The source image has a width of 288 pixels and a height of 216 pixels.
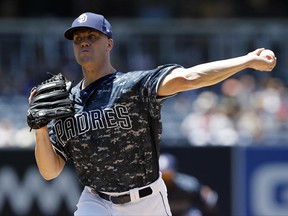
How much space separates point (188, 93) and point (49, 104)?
849 centimetres

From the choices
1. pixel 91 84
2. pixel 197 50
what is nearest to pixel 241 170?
pixel 197 50

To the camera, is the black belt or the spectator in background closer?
the black belt

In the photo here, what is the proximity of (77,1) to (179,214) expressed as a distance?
31.3 feet

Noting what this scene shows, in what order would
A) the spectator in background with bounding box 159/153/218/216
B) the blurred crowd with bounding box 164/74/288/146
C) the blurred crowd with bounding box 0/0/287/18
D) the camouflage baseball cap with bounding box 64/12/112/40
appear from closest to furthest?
the camouflage baseball cap with bounding box 64/12/112/40
the spectator in background with bounding box 159/153/218/216
the blurred crowd with bounding box 164/74/288/146
the blurred crowd with bounding box 0/0/287/18

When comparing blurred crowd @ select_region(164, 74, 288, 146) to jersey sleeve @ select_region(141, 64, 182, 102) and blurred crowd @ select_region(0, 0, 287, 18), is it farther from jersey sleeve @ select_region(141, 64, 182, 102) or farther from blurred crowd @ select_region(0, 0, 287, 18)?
jersey sleeve @ select_region(141, 64, 182, 102)

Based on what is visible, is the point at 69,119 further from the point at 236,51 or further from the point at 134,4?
the point at 134,4

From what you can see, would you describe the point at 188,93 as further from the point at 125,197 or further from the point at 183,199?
the point at 125,197

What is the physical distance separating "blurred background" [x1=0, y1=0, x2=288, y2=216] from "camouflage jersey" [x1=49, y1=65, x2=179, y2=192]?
502 cm

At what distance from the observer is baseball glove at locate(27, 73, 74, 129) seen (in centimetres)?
518

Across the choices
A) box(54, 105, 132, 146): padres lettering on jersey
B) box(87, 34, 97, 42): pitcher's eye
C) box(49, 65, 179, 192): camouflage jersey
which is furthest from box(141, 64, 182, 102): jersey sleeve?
box(87, 34, 97, 42): pitcher's eye

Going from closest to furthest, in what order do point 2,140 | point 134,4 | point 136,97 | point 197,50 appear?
point 136,97
point 2,140
point 197,50
point 134,4

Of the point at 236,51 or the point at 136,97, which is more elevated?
the point at 136,97

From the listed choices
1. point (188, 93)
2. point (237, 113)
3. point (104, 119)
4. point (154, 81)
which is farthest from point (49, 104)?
point (188, 93)

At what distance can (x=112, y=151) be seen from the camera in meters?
5.15
